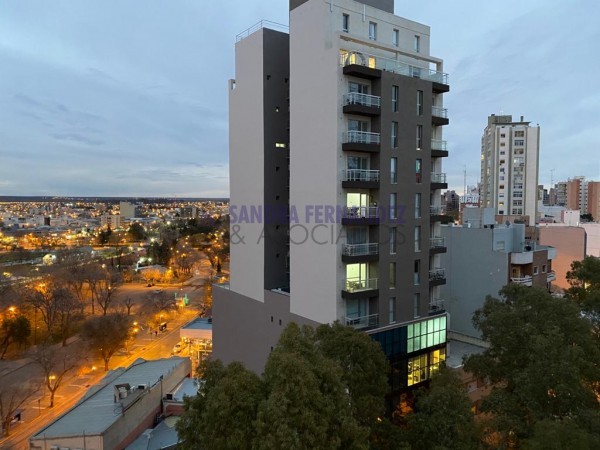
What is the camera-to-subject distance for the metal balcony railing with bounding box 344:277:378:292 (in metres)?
19.7

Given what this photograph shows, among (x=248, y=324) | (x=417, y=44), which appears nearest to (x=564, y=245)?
(x=417, y=44)

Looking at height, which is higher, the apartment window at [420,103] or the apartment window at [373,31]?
the apartment window at [373,31]

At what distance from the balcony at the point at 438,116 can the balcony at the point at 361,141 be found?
462cm

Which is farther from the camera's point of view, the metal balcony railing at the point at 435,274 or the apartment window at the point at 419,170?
the metal balcony railing at the point at 435,274

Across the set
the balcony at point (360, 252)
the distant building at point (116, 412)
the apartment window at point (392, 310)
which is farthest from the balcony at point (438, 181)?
the distant building at point (116, 412)

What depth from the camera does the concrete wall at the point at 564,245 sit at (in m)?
39.6

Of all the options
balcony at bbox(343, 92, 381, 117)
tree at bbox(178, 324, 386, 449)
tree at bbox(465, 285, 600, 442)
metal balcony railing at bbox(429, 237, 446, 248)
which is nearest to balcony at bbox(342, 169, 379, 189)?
balcony at bbox(343, 92, 381, 117)

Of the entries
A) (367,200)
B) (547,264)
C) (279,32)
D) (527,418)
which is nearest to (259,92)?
(279,32)

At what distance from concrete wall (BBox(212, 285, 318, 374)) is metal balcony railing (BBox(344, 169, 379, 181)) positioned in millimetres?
7404

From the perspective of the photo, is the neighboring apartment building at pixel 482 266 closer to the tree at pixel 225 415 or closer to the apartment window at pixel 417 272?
the apartment window at pixel 417 272

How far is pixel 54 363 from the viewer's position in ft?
107

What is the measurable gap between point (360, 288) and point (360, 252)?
1765mm

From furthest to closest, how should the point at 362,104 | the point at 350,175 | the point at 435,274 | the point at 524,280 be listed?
the point at 524,280, the point at 435,274, the point at 350,175, the point at 362,104

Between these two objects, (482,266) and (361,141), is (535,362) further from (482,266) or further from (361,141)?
(482,266)
